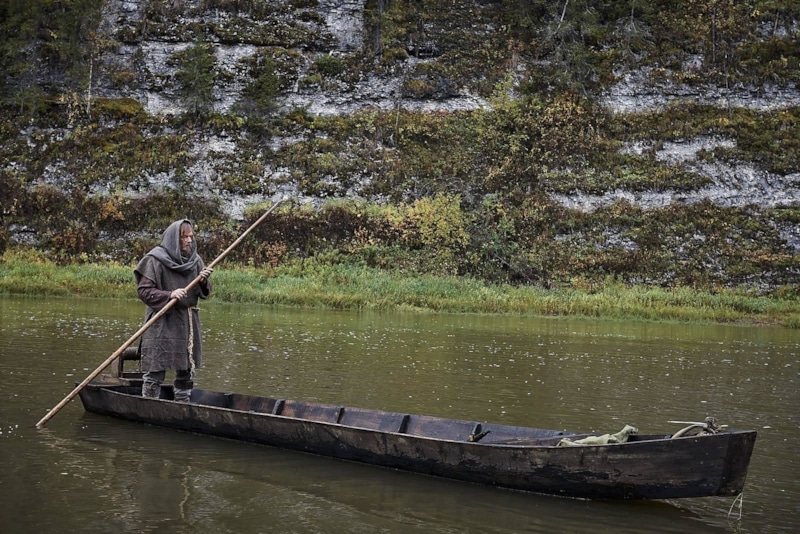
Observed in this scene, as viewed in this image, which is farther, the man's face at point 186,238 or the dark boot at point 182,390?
the dark boot at point 182,390

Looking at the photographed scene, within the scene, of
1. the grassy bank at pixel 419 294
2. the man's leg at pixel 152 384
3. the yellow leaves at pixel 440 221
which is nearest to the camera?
the man's leg at pixel 152 384

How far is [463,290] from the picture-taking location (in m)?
35.7

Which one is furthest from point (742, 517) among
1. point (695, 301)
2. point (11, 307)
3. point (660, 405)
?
point (695, 301)

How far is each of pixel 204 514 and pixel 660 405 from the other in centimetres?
977

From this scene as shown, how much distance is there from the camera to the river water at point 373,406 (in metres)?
9.18

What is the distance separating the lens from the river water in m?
9.18

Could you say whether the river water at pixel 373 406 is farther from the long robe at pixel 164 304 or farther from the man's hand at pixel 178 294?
the man's hand at pixel 178 294

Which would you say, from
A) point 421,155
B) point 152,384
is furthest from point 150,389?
point 421,155

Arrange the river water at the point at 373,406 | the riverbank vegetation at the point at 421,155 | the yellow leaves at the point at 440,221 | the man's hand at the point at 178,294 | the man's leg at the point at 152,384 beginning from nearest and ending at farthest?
1. the river water at the point at 373,406
2. the man's hand at the point at 178,294
3. the man's leg at the point at 152,384
4. the riverbank vegetation at the point at 421,155
5. the yellow leaves at the point at 440,221

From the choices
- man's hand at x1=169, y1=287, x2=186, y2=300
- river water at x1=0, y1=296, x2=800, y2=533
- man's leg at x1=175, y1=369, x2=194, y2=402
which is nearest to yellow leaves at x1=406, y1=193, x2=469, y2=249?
river water at x1=0, y1=296, x2=800, y2=533

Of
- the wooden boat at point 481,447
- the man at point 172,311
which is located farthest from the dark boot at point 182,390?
the wooden boat at point 481,447

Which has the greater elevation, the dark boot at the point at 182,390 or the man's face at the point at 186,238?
the man's face at the point at 186,238

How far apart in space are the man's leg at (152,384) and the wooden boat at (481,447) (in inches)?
12.6

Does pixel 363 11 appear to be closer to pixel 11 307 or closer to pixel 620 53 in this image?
pixel 620 53
